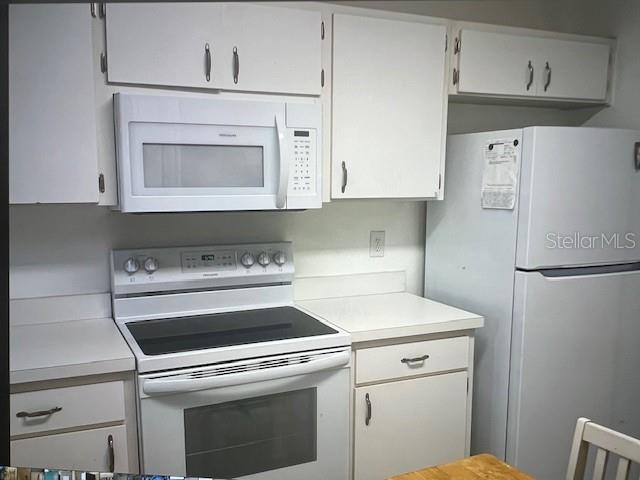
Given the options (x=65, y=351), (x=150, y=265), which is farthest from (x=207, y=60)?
(x=65, y=351)

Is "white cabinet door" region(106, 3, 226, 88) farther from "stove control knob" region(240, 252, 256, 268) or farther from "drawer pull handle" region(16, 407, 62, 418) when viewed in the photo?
"drawer pull handle" region(16, 407, 62, 418)

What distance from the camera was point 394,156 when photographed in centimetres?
215

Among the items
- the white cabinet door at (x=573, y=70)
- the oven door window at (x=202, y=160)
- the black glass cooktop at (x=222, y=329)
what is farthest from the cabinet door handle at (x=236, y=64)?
the white cabinet door at (x=573, y=70)

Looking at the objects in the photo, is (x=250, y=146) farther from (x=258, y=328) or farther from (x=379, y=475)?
(x=379, y=475)

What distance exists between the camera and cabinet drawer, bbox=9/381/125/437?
5.02ft

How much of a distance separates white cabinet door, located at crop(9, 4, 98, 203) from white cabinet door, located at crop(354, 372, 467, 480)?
124 centimetres

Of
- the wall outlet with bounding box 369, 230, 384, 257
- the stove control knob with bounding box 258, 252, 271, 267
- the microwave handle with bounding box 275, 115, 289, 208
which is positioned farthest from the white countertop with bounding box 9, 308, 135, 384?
the wall outlet with bounding box 369, 230, 384, 257

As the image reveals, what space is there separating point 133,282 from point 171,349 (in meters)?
0.44

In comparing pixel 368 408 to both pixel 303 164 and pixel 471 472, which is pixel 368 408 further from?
pixel 303 164

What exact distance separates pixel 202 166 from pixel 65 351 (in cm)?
73

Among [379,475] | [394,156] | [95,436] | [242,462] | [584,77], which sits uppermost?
[584,77]

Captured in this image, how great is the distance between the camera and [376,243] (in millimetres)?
2555

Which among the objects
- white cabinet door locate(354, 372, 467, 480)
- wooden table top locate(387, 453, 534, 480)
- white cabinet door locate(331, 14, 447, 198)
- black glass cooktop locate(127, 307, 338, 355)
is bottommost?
white cabinet door locate(354, 372, 467, 480)

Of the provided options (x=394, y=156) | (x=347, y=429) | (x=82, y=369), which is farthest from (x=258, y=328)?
(x=394, y=156)
